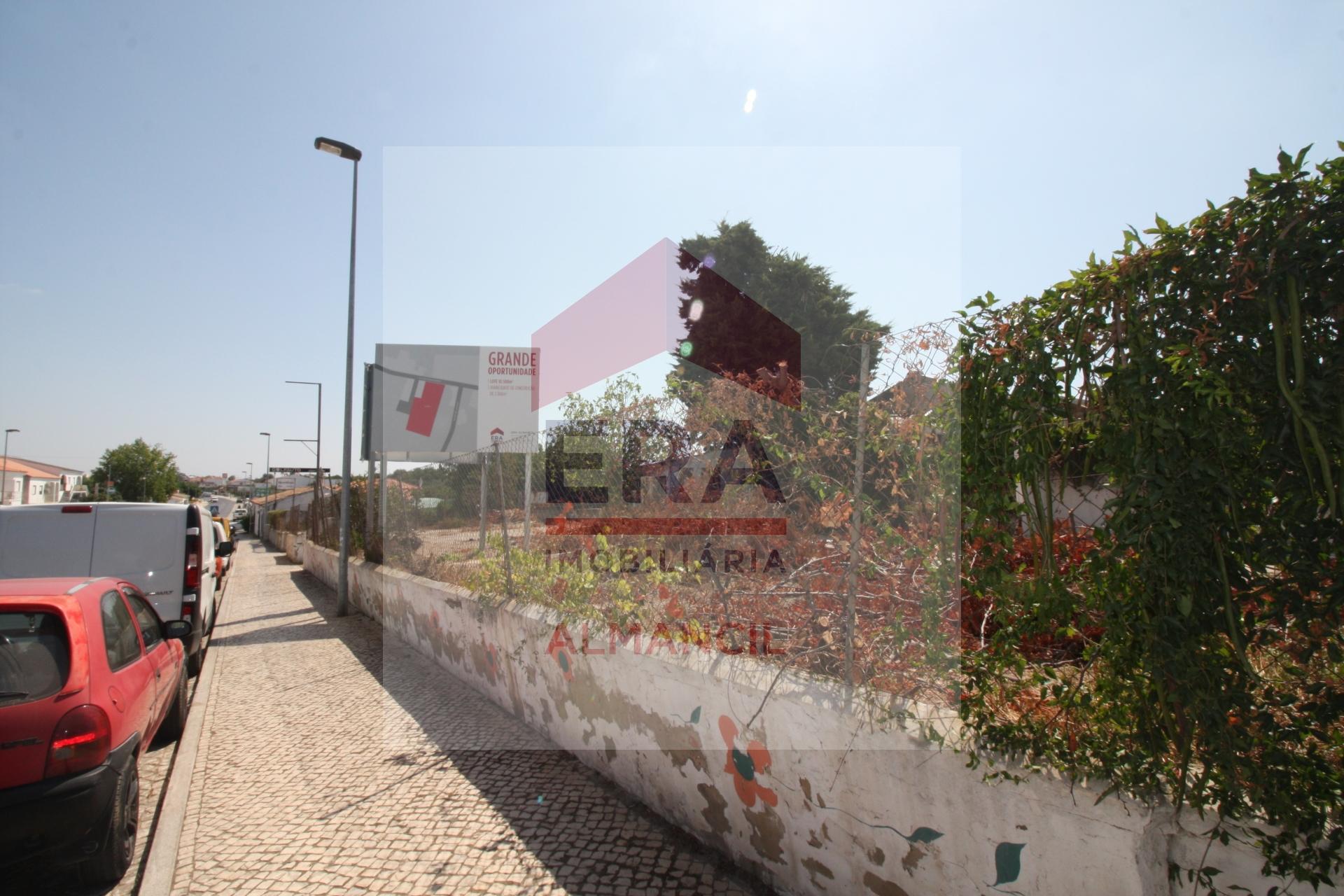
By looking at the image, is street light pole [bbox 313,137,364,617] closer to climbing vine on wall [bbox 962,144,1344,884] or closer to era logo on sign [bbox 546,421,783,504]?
era logo on sign [bbox 546,421,783,504]

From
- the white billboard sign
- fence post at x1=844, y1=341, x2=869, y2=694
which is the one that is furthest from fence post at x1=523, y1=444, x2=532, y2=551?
the white billboard sign

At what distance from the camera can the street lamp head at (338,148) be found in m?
11.3

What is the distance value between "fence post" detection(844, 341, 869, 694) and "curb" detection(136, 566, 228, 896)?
132 inches

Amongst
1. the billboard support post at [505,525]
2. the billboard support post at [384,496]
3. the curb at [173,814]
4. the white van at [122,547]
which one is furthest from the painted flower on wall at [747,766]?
the billboard support post at [384,496]

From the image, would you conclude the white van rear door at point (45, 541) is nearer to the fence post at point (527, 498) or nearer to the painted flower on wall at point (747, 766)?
the fence post at point (527, 498)

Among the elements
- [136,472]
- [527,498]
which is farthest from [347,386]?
[136,472]

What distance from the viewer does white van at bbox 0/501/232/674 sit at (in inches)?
267

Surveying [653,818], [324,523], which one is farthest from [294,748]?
[324,523]

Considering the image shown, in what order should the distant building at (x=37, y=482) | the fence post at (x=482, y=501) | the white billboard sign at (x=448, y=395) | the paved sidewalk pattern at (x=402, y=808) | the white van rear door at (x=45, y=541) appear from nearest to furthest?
the paved sidewalk pattern at (x=402, y=808)
the white van rear door at (x=45, y=541)
the fence post at (x=482, y=501)
the white billboard sign at (x=448, y=395)
the distant building at (x=37, y=482)

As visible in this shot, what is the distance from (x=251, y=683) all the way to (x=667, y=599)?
5526 mm

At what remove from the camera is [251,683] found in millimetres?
7188

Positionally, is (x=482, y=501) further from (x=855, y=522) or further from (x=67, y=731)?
(x=855, y=522)

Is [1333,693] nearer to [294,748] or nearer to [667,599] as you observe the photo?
[667,599]

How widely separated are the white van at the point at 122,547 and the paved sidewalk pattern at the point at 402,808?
118 cm
